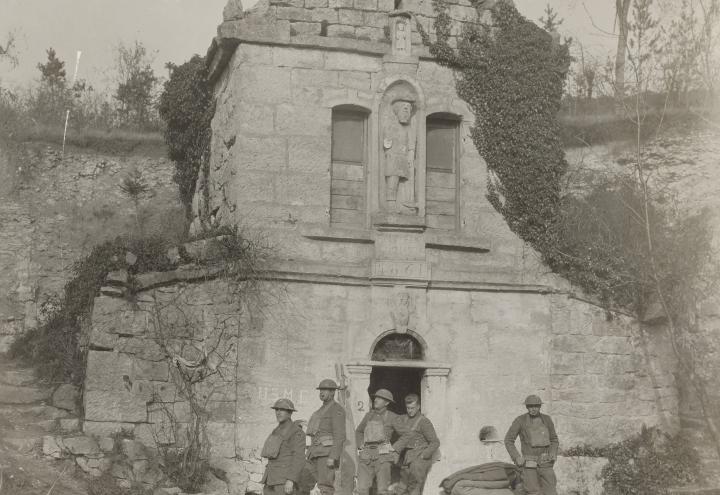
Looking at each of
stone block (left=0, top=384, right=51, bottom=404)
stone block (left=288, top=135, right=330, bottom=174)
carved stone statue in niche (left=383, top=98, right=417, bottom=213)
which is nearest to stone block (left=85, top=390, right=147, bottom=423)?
stone block (left=0, top=384, right=51, bottom=404)

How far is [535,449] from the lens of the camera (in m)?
10.9

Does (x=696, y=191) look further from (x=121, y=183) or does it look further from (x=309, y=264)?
(x=121, y=183)

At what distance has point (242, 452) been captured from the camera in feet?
39.7

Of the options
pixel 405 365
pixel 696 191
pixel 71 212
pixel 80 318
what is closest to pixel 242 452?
pixel 405 365

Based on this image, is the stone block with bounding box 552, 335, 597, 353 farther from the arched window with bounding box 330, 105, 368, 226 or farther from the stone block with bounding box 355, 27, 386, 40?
the stone block with bounding box 355, 27, 386, 40

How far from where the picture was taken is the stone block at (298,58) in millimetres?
13273

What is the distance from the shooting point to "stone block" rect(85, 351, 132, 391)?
470 inches

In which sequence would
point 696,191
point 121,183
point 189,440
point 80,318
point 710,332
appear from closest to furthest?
point 189,440 → point 80,318 → point 710,332 → point 696,191 → point 121,183

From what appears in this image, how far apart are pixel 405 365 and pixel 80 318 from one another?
17.1 ft

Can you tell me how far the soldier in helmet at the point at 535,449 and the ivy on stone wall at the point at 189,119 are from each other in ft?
24.0

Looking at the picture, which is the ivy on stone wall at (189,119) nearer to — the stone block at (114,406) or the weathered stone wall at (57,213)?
the weathered stone wall at (57,213)

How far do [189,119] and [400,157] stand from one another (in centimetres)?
463

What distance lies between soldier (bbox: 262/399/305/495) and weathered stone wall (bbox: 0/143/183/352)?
32.0 ft

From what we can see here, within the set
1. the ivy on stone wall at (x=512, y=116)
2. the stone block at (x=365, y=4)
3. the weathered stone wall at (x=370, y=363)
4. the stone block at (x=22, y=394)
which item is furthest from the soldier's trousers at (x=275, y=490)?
the stone block at (x=365, y=4)
